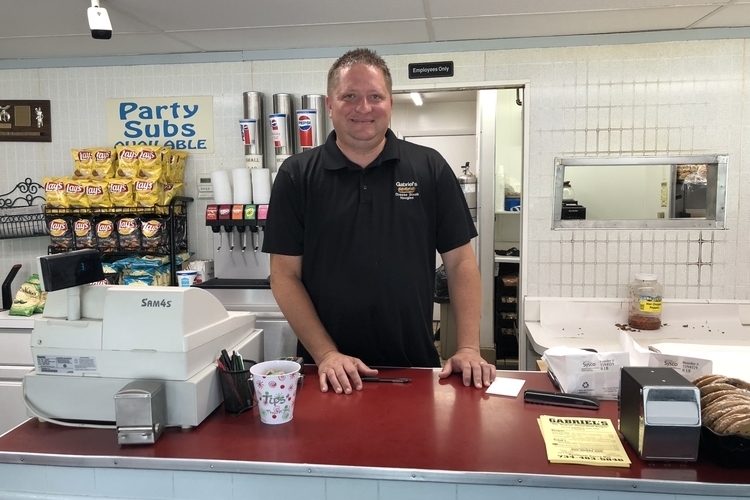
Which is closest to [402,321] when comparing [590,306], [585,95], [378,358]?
[378,358]

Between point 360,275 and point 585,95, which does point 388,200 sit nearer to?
point 360,275

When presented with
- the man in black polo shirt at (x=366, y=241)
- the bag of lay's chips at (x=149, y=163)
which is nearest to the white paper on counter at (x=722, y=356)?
the man in black polo shirt at (x=366, y=241)

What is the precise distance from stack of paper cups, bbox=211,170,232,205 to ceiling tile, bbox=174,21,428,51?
767 millimetres

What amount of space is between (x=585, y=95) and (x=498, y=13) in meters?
0.82

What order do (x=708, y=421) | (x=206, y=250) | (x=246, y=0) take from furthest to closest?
1. (x=206, y=250)
2. (x=246, y=0)
3. (x=708, y=421)

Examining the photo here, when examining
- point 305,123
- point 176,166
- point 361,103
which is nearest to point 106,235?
point 176,166

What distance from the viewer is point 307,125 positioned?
331 centimetres

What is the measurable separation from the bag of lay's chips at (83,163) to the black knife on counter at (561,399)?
3064 mm

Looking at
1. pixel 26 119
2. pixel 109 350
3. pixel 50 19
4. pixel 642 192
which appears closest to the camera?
pixel 109 350

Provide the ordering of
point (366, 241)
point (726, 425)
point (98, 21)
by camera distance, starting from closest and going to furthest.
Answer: point (726, 425) → point (366, 241) → point (98, 21)

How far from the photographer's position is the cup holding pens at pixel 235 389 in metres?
1.34

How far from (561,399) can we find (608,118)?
2364 millimetres

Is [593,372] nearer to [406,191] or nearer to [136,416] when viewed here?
[406,191]

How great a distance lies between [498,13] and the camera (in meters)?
2.79
